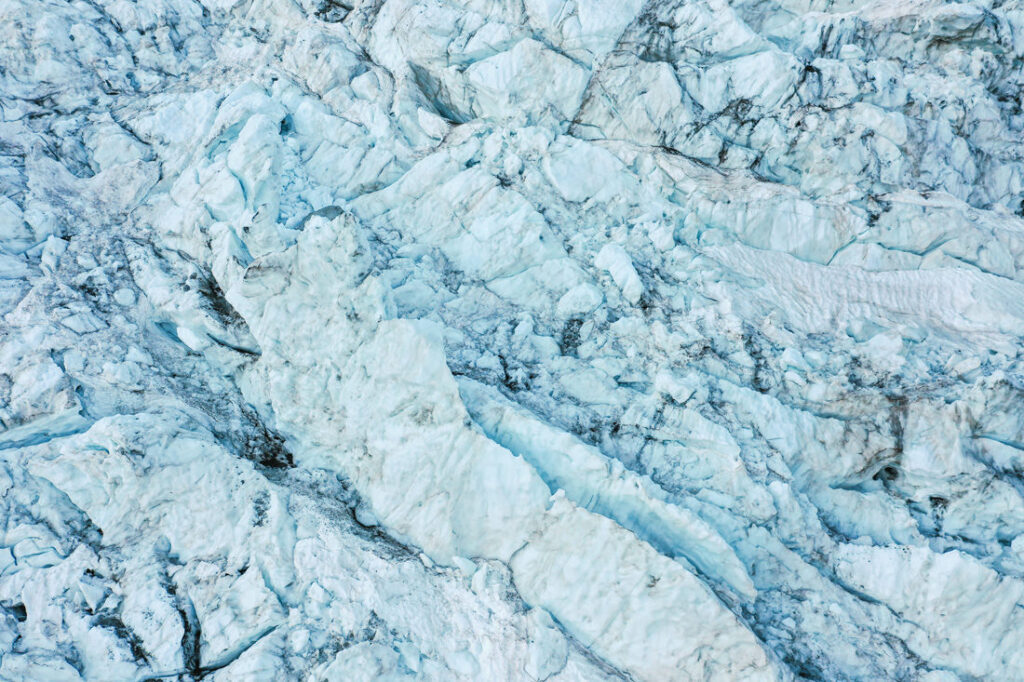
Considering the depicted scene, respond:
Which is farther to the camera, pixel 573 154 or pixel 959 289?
pixel 573 154

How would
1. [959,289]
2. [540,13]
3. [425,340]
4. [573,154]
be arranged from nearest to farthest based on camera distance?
[425,340] → [959,289] → [573,154] → [540,13]

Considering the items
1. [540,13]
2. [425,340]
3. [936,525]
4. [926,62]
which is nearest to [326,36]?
[540,13]

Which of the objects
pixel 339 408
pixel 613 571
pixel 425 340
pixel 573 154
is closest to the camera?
pixel 613 571

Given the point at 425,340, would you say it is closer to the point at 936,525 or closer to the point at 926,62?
the point at 936,525

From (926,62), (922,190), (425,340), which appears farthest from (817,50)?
(425,340)

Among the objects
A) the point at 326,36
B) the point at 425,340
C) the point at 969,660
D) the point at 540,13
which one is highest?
the point at 540,13

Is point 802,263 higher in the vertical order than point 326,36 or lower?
lower
